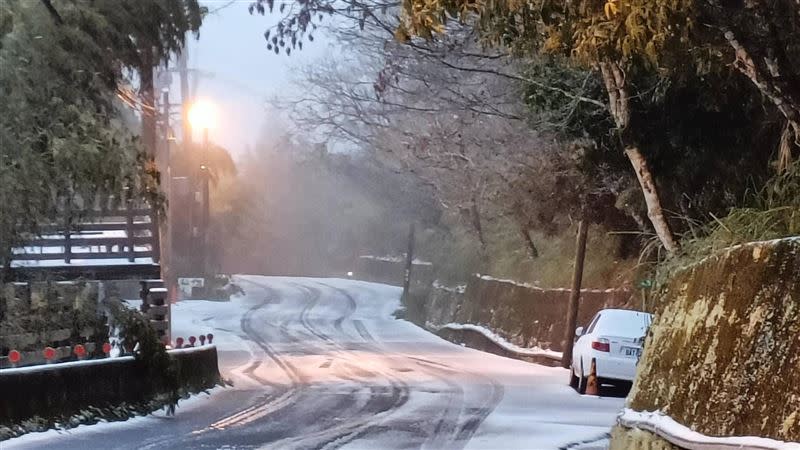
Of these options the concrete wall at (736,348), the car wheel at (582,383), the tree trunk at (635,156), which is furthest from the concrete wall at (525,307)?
the concrete wall at (736,348)

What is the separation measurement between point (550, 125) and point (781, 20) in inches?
238

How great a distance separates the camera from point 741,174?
38.4 feet

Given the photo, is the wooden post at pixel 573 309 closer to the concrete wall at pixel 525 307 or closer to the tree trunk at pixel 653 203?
the concrete wall at pixel 525 307

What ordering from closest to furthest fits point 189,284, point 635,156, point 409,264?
point 635,156, point 409,264, point 189,284

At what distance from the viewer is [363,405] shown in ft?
52.1

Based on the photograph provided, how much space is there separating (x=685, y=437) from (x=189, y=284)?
155ft

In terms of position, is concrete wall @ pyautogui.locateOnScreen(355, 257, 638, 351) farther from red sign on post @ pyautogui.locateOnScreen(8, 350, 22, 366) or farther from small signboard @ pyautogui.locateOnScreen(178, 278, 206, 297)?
red sign on post @ pyautogui.locateOnScreen(8, 350, 22, 366)

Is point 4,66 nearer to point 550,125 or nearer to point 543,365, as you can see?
point 550,125

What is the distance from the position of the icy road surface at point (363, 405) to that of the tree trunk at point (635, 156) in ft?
11.2

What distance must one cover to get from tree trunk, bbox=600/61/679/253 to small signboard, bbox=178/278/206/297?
140ft

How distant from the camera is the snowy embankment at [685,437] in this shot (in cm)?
535

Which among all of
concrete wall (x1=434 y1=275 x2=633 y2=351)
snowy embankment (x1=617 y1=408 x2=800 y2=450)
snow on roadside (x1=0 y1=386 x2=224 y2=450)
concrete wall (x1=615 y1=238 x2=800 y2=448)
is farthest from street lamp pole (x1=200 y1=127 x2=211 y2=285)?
concrete wall (x1=615 y1=238 x2=800 y2=448)

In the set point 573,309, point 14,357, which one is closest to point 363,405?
point 14,357

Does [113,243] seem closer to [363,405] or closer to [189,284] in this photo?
[363,405]
